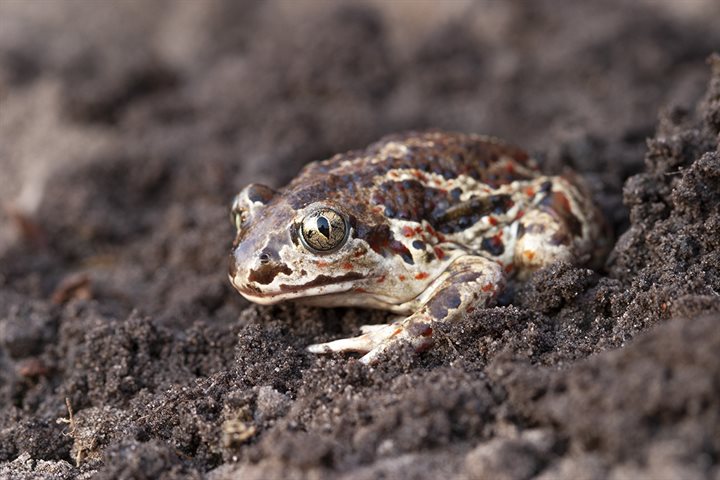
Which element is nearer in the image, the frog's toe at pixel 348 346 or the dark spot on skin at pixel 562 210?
the frog's toe at pixel 348 346

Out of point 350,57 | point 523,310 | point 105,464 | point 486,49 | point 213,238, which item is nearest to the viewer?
point 105,464

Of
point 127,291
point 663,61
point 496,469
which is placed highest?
point 663,61

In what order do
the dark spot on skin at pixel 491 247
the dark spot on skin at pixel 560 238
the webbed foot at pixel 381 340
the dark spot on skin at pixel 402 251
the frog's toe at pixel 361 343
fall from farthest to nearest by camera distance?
the dark spot on skin at pixel 491 247 → the dark spot on skin at pixel 560 238 → the dark spot on skin at pixel 402 251 → the frog's toe at pixel 361 343 → the webbed foot at pixel 381 340

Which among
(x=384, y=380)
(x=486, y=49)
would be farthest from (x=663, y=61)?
(x=384, y=380)

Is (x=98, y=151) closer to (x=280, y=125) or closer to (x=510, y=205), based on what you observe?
(x=280, y=125)

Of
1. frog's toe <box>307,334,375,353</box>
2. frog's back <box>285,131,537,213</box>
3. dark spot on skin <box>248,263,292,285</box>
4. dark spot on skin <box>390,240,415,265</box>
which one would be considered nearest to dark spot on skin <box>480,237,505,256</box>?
frog's back <box>285,131,537,213</box>

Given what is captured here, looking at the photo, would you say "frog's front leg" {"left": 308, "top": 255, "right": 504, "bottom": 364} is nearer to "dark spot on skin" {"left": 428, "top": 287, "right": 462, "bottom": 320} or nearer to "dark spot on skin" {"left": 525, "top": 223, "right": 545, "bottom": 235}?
"dark spot on skin" {"left": 428, "top": 287, "right": 462, "bottom": 320}

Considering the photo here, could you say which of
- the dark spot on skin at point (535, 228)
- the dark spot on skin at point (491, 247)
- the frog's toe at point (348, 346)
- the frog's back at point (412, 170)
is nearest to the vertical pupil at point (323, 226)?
the frog's back at point (412, 170)

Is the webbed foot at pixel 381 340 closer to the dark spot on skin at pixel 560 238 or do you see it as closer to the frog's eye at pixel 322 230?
the frog's eye at pixel 322 230
